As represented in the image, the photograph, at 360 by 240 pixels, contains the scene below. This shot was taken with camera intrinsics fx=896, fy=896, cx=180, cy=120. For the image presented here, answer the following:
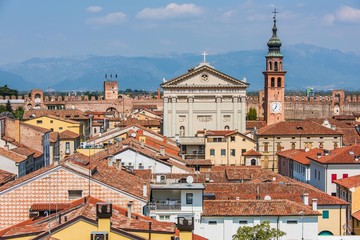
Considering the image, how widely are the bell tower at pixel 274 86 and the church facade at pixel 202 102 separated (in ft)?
41.1

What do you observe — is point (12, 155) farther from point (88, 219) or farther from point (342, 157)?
point (88, 219)

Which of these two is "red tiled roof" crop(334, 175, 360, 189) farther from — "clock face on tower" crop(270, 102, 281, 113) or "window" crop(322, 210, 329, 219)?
"clock face on tower" crop(270, 102, 281, 113)

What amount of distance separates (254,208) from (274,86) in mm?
63672

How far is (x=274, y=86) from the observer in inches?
3506

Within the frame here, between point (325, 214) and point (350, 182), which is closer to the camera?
point (325, 214)

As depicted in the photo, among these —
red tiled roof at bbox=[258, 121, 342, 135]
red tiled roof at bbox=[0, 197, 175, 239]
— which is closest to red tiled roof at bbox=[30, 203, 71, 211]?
red tiled roof at bbox=[0, 197, 175, 239]

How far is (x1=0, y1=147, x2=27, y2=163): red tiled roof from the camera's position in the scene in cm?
3903

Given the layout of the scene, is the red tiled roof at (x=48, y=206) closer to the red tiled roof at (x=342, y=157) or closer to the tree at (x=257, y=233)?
the tree at (x=257, y=233)

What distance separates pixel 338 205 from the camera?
30641mm

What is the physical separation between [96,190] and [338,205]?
444 inches

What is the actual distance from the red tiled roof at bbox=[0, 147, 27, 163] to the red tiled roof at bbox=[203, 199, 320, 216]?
14.7 meters

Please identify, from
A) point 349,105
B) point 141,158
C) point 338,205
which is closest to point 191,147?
point 141,158

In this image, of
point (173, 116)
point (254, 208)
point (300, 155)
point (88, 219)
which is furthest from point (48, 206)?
point (173, 116)

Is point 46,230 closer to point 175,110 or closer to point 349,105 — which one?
point 175,110
